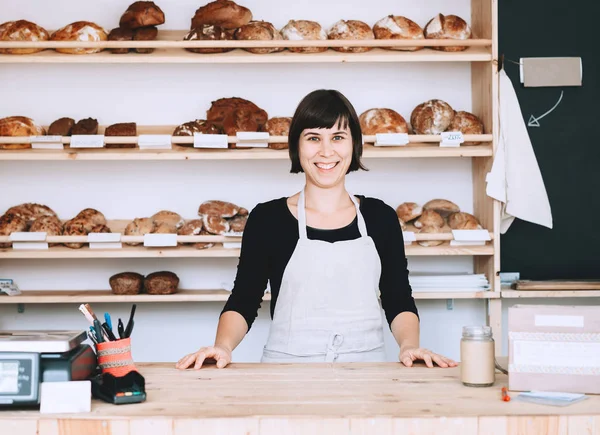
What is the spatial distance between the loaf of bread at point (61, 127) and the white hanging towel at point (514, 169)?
5.88ft

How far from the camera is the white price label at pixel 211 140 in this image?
9.98ft

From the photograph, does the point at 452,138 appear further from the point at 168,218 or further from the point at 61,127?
the point at 61,127

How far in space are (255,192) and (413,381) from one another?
1927 millimetres

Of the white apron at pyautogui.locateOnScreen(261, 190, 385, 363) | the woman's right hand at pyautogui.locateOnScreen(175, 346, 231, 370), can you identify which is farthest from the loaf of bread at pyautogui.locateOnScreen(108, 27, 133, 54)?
the woman's right hand at pyautogui.locateOnScreen(175, 346, 231, 370)

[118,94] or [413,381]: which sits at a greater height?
[118,94]

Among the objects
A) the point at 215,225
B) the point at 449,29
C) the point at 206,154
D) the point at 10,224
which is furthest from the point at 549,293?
the point at 10,224

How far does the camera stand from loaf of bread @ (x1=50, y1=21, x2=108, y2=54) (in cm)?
314

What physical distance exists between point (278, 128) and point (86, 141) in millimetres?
797

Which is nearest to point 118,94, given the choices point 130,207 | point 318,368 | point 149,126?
point 149,126

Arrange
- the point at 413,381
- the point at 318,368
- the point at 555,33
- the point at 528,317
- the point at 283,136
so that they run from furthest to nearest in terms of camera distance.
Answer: the point at 555,33 < the point at 283,136 < the point at 318,368 < the point at 413,381 < the point at 528,317

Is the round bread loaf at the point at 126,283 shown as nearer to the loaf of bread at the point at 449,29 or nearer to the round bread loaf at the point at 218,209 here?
the round bread loaf at the point at 218,209

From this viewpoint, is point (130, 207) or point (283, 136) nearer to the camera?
point (283, 136)

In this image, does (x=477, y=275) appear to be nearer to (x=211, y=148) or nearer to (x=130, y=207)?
(x=211, y=148)

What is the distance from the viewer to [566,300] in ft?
11.2
